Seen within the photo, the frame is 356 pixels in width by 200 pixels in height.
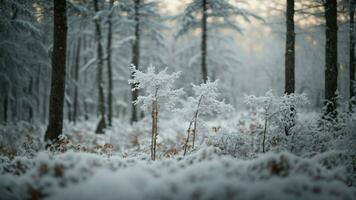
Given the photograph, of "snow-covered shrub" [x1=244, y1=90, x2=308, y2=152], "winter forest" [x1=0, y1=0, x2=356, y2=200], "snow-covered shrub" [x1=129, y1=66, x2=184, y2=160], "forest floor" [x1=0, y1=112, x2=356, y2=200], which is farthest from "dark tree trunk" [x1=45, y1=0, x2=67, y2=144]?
"snow-covered shrub" [x1=244, y1=90, x2=308, y2=152]

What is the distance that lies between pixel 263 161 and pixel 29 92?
71.0 feet

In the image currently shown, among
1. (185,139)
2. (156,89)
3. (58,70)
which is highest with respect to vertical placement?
(58,70)

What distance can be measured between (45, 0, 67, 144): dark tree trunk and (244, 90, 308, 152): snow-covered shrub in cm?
586

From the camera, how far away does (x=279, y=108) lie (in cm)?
637

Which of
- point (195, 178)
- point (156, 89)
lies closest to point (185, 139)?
point (156, 89)

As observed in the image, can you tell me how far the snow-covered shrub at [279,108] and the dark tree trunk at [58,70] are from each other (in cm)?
586

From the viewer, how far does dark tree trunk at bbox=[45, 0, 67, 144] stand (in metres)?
7.86

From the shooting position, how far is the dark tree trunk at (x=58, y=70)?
786 centimetres

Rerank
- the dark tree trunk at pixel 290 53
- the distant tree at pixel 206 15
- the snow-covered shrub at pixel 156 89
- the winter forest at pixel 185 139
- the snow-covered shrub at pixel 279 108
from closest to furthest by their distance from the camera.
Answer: the winter forest at pixel 185 139 → the snow-covered shrub at pixel 156 89 → the snow-covered shrub at pixel 279 108 → the dark tree trunk at pixel 290 53 → the distant tree at pixel 206 15

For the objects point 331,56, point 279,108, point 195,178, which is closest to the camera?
point 195,178

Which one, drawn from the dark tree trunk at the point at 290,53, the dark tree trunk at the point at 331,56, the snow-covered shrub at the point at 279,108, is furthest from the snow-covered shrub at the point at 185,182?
the dark tree trunk at the point at 331,56

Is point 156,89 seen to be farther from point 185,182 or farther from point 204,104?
point 185,182

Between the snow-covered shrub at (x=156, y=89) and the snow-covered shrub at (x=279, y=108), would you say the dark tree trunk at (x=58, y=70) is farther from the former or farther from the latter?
the snow-covered shrub at (x=279, y=108)

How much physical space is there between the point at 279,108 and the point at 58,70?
22.3ft
